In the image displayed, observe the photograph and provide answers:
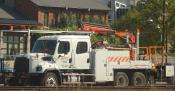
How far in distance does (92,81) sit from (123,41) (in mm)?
5411

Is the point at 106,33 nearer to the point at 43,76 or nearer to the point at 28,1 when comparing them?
the point at 43,76

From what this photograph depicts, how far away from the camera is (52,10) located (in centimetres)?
7181

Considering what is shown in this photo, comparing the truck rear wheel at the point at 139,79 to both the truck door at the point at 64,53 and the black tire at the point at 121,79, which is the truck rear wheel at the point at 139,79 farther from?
the truck door at the point at 64,53

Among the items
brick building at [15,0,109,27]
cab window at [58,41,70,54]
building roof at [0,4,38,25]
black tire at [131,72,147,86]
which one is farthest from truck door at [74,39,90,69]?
brick building at [15,0,109,27]

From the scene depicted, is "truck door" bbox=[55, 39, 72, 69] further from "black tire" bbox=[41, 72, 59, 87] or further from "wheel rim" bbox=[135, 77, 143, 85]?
"wheel rim" bbox=[135, 77, 143, 85]

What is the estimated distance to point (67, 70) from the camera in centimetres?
3066

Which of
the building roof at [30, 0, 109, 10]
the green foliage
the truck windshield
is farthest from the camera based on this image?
the building roof at [30, 0, 109, 10]

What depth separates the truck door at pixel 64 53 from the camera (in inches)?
1176

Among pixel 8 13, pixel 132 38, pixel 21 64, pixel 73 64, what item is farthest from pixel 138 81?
pixel 8 13

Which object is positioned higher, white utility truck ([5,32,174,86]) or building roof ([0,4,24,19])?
building roof ([0,4,24,19])

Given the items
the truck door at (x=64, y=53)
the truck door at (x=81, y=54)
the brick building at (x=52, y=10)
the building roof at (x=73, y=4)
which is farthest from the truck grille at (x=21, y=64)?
the building roof at (x=73, y=4)

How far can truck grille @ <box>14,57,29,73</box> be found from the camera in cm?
2966

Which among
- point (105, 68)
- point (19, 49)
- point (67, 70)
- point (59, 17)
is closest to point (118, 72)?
point (105, 68)

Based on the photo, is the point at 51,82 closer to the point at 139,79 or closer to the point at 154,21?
the point at 139,79
